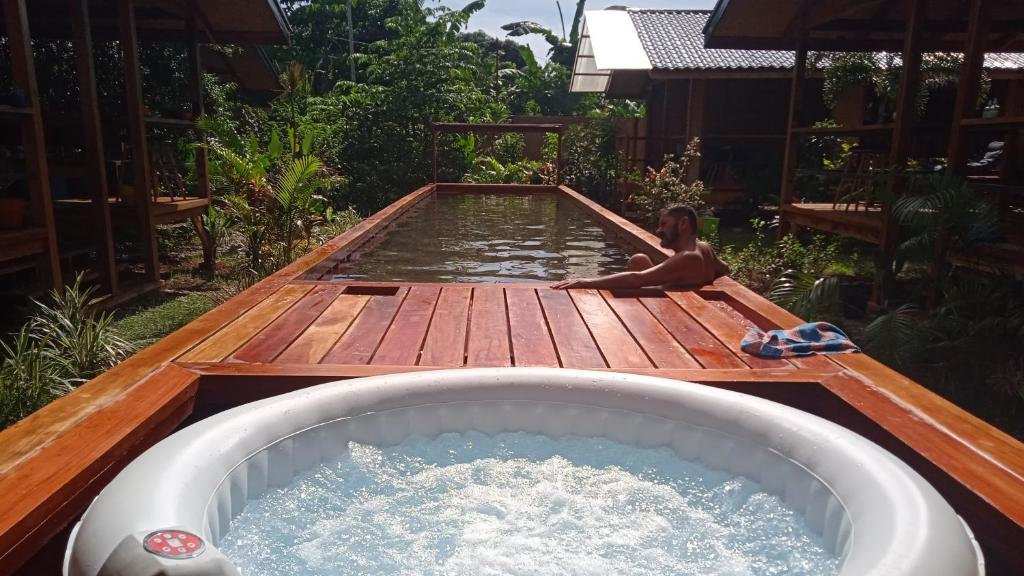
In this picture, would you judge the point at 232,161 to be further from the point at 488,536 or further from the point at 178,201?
the point at 488,536

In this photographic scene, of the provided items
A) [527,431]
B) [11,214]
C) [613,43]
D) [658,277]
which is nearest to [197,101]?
[11,214]

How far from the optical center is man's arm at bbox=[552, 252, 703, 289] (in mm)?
4438

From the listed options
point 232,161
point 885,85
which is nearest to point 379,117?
point 232,161

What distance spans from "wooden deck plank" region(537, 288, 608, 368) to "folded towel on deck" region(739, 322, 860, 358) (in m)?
0.67

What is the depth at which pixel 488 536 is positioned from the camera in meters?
2.14

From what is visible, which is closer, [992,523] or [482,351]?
[992,523]

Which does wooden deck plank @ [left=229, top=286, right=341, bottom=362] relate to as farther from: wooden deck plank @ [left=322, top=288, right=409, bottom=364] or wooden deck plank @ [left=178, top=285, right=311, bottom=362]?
wooden deck plank @ [left=322, top=288, right=409, bottom=364]

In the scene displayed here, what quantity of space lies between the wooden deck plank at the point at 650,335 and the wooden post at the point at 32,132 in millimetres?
3868

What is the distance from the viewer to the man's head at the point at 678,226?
4621mm

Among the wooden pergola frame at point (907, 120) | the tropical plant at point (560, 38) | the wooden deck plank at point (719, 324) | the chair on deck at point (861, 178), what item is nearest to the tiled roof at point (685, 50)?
the chair on deck at point (861, 178)

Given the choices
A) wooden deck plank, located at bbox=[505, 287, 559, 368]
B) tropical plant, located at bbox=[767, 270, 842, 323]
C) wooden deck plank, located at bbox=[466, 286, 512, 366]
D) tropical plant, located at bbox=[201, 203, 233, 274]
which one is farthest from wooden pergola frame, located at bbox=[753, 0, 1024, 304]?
tropical plant, located at bbox=[201, 203, 233, 274]

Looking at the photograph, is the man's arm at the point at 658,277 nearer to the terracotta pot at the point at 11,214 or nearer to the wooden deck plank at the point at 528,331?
the wooden deck plank at the point at 528,331

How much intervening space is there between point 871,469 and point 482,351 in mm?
A: 1641

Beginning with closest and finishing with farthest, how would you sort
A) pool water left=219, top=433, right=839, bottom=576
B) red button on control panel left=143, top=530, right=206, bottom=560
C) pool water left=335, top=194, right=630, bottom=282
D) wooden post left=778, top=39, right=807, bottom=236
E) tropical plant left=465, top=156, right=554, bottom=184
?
1. red button on control panel left=143, top=530, right=206, bottom=560
2. pool water left=219, top=433, right=839, bottom=576
3. pool water left=335, top=194, right=630, bottom=282
4. wooden post left=778, top=39, right=807, bottom=236
5. tropical plant left=465, top=156, right=554, bottom=184
